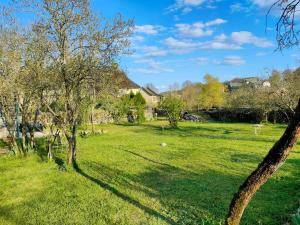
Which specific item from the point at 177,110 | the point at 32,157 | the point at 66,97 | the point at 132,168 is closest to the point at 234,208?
the point at 132,168

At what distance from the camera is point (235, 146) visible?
16047 mm

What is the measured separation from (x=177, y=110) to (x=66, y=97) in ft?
55.6

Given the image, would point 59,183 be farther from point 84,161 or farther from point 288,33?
point 288,33

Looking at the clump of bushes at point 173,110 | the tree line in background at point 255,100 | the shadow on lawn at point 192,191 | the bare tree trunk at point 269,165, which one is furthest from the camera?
the clump of bushes at point 173,110

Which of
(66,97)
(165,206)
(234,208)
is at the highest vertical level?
(66,97)

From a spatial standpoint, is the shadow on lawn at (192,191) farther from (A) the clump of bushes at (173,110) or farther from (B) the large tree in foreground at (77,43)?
(A) the clump of bushes at (173,110)

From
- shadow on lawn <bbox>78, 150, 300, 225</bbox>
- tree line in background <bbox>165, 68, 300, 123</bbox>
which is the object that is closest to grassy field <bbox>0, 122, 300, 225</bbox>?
shadow on lawn <bbox>78, 150, 300, 225</bbox>

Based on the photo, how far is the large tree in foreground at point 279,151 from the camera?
3521mm

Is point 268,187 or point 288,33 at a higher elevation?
point 288,33

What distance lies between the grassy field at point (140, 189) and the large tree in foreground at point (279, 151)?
1.90 m

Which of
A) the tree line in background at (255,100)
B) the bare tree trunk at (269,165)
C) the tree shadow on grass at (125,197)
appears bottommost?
the tree shadow on grass at (125,197)

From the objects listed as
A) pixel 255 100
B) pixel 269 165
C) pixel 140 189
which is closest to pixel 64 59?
pixel 140 189

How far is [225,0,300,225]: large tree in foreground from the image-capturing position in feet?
11.6

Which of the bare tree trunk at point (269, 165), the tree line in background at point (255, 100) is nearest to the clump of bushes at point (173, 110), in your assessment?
the tree line in background at point (255, 100)
